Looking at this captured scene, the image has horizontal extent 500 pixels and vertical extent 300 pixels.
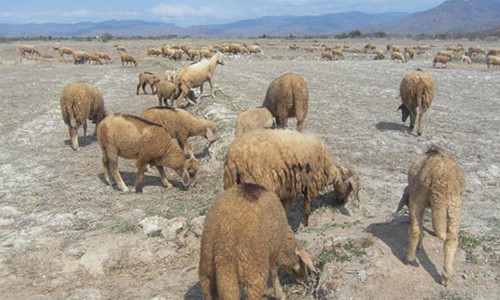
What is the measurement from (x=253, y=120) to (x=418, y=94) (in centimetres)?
605

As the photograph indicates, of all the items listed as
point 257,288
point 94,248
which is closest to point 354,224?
point 257,288

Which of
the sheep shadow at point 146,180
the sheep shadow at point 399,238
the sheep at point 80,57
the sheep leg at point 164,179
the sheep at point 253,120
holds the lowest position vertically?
the sheep shadow at point 146,180

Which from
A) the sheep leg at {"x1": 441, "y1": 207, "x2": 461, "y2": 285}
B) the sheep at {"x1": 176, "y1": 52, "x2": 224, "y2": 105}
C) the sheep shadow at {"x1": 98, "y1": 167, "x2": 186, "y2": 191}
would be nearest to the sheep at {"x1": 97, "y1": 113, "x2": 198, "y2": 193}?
the sheep shadow at {"x1": 98, "y1": 167, "x2": 186, "y2": 191}

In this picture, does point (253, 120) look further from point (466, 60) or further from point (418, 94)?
point (466, 60)

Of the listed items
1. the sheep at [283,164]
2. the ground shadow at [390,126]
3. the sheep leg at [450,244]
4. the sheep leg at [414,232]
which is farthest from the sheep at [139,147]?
the ground shadow at [390,126]

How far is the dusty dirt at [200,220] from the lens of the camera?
248 inches

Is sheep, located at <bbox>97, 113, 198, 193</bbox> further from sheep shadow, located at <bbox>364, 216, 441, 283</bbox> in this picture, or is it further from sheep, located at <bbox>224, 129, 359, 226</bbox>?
sheep shadow, located at <bbox>364, 216, 441, 283</bbox>

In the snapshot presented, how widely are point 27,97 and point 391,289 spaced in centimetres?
2064

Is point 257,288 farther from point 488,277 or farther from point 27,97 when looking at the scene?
point 27,97

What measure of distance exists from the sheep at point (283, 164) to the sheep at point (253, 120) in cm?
296

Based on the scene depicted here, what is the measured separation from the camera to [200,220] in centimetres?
823

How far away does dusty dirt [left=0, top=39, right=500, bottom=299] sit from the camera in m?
6.31

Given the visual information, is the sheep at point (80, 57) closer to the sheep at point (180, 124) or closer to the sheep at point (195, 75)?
the sheep at point (195, 75)

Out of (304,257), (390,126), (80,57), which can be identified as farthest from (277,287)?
(80,57)
